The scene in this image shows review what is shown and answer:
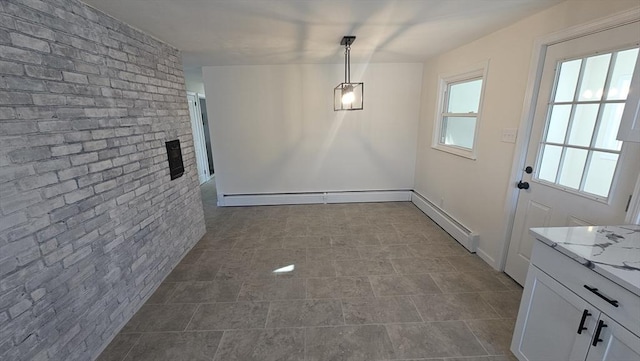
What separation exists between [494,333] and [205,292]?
238cm

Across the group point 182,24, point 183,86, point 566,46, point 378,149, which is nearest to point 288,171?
point 378,149

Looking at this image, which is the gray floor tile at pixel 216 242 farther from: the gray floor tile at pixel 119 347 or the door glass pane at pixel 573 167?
the door glass pane at pixel 573 167

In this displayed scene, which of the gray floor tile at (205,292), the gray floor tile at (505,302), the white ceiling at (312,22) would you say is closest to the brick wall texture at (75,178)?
the gray floor tile at (205,292)

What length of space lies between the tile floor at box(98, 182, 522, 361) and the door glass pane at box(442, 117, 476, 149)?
4.12ft

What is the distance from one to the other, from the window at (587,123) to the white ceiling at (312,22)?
61 cm

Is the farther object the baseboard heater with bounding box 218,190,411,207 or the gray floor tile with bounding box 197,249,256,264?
the baseboard heater with bounding box 218,190,411,207

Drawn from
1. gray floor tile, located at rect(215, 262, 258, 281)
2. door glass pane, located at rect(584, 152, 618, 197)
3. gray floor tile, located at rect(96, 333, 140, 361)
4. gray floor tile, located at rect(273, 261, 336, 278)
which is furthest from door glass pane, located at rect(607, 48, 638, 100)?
gray floor tile, located at rect(96, 333, 140, 361)

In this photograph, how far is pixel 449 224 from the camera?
3357mm

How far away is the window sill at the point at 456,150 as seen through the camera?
116 inches

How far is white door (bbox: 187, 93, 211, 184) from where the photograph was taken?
5617 millimetres

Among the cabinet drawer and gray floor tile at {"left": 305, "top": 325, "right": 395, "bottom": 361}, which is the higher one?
the cabinet drawer

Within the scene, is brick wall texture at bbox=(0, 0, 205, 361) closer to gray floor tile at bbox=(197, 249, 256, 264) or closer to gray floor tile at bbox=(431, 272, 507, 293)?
gray floor tile at bbox=(197, 249, 256, 264)

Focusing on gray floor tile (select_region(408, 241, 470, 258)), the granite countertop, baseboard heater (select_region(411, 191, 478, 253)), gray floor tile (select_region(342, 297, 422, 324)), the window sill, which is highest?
the window sill

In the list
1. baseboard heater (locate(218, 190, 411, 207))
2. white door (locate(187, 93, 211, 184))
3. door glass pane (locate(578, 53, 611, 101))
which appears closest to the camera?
door glass pane (locate(578, 53, 611, 101))
